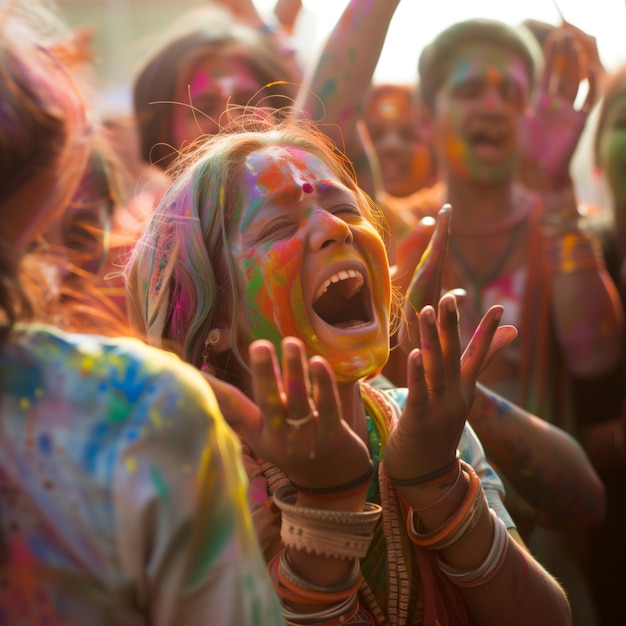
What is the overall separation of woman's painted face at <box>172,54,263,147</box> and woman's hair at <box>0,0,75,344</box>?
2.12m

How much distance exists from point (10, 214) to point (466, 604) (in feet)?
3.22

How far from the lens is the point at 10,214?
0.87 metres

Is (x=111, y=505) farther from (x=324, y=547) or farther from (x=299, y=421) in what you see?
(x=324, y=547)

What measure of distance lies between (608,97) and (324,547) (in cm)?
258


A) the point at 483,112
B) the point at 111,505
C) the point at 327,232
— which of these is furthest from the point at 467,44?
the point at 111,505

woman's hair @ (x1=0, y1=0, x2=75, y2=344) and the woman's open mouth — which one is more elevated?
woman's hair @ (x1=0, y1=0, x2=75, y2=344)

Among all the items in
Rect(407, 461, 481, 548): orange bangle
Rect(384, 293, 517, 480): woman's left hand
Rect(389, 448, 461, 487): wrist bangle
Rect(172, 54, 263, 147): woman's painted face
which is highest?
Rect(172, 54, 263, 147): woman's painted face

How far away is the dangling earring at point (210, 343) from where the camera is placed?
1.47 metres

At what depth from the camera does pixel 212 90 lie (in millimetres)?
3006

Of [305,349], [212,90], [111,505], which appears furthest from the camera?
[212,90]

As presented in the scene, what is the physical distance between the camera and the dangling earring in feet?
4.83

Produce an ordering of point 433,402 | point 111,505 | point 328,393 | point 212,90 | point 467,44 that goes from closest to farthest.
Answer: point 111,505 → point 328,393 → point 433,402 → point 212,90 → point 467,44

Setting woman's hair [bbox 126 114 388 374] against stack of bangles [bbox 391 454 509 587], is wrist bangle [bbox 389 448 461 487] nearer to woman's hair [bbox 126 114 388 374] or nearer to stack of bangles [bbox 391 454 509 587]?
stack of bangles [bbox 391 454 509 587]

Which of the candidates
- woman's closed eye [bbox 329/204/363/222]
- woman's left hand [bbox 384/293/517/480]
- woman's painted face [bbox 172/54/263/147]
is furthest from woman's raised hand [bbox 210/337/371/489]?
woman's painted face [bbox 172/54/263/147]
